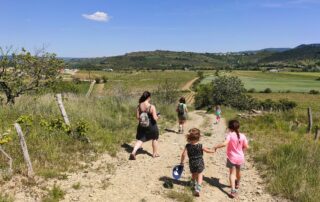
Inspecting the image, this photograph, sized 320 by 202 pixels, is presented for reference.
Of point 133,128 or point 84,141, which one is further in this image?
point 133,128

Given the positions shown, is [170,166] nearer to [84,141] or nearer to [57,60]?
[84,141]

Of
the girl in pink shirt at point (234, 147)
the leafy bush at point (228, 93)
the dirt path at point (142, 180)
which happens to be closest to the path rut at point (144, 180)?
the dirt path at point (142, 180)

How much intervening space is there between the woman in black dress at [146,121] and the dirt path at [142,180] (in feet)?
1.47

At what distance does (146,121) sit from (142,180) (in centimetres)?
217

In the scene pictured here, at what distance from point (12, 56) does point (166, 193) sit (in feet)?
32.0

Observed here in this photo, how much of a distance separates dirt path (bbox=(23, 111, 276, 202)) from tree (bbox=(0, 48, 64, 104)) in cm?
595

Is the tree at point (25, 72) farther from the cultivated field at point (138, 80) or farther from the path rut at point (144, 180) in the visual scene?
the cultivated field at point (138, 80)

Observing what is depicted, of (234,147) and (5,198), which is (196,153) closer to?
(234,147)

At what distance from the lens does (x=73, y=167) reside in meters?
8.03

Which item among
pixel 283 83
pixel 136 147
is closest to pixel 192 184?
pixel 136 147

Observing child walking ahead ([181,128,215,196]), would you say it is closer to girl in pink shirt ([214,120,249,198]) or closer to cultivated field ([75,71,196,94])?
girl in pink shirt ([214,120,249,198])

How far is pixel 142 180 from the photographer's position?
7.71 m

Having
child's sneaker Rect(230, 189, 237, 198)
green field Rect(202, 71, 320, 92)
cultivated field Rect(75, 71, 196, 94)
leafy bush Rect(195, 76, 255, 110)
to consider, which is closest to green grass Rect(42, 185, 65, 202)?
child's sneaker Rect(230, 189, 237, 198)

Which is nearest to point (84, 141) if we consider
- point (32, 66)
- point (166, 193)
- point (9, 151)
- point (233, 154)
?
point (9, 151)
